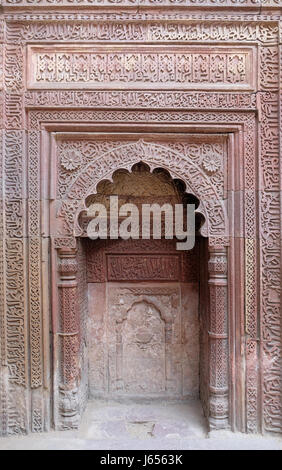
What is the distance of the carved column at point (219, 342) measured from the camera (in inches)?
133

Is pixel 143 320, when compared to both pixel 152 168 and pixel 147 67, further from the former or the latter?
pixel 147 67

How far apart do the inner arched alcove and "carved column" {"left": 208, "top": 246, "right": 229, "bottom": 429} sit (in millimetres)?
600

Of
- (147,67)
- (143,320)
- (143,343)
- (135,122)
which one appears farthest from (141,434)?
(147,67)

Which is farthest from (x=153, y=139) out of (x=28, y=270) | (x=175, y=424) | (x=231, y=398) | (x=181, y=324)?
(x=175, y=424)

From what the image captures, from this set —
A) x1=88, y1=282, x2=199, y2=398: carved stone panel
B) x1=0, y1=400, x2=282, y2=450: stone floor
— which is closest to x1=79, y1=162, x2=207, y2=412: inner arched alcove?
x1=88, y1=282, x2=199, y2=398: carved stone panel

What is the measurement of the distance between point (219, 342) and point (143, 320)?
0.96 metres

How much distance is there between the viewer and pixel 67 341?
134 inches

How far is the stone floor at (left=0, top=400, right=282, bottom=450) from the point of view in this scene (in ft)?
10.6

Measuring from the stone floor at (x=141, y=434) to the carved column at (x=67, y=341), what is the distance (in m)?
0.18

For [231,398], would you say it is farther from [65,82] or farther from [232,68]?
[65,82]

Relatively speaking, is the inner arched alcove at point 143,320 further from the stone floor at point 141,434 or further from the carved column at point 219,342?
the carved column at point 219,342

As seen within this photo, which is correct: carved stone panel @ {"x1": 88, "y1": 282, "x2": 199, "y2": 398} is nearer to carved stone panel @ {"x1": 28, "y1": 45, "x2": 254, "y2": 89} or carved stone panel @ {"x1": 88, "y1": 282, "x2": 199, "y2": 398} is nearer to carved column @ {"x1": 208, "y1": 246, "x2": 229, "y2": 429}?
carved column @ {"x1": 208, "y1": 246, "x2": 229, "y2": 429}

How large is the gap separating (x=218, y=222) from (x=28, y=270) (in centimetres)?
185

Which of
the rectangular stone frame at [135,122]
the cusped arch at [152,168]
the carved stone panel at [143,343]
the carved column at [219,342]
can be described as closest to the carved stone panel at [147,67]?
the rectangular stone frame at [135,122]
